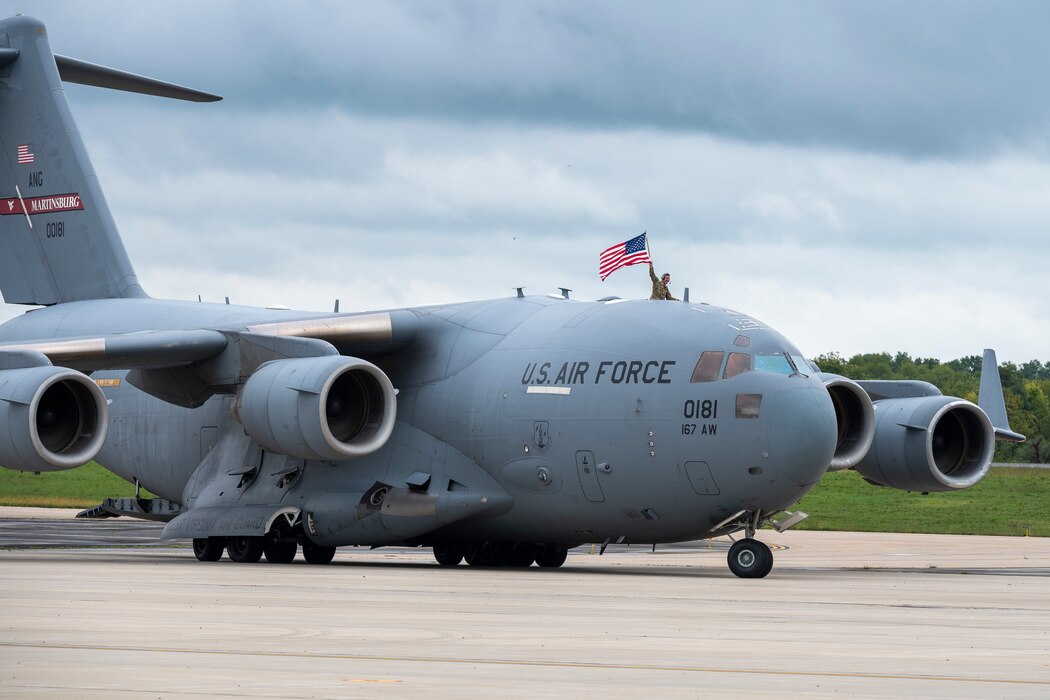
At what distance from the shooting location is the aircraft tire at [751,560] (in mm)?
20344

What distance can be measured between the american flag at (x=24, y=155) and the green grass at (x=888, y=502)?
64.7ft

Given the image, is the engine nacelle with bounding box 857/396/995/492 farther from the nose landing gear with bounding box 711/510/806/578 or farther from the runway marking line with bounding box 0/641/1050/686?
the runway marking line with bounding box 0/641/1050/686

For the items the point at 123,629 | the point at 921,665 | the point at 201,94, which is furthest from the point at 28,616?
the point at 201,94

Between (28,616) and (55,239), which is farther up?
(55,239)

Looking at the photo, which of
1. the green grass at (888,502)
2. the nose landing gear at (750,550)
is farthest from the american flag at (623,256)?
the green grass at (888,502)

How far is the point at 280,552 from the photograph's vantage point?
23.7 m

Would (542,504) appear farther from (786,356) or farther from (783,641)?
(783,641)

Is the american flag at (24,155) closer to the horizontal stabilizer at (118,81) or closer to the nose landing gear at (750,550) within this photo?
the horizontal stabilizer at (118,81)

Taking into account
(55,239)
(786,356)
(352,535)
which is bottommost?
(352,535)

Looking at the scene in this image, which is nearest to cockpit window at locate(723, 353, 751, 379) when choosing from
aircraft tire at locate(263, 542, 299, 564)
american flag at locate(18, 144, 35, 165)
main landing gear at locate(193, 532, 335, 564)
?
main landing gear at locate(193, 532, 335, 564)

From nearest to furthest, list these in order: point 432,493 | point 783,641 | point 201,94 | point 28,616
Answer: point 783,641
point 28,616
point 432,493
point 201,94

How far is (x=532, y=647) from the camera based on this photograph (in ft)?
34.9

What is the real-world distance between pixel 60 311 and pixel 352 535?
816 centimetres

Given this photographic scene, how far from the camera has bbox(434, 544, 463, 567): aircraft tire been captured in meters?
24.2
